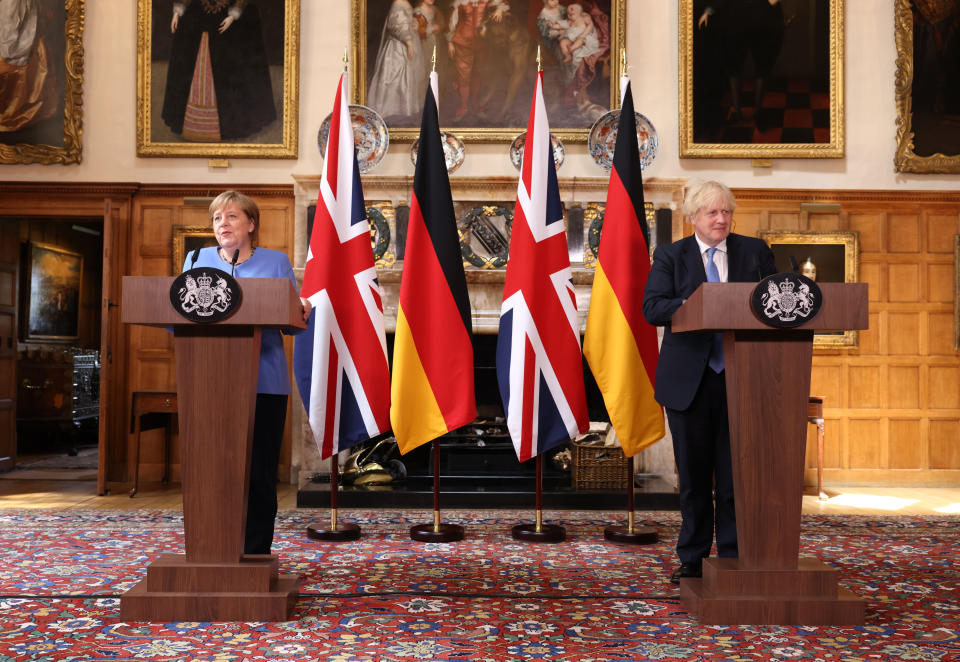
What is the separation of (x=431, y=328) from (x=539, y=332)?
60 cm

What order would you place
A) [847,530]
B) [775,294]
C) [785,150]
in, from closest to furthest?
1. [775,294]
2. [847,530]
3. [785,150]

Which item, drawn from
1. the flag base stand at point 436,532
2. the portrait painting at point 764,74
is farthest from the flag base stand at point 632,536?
the portrait painting at point 764,74

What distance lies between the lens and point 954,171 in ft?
22.9

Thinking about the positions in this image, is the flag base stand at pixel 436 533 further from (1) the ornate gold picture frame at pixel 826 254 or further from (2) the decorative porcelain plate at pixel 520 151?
(1) the ornate gold picture frame at pixel 826 254

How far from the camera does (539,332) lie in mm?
4281

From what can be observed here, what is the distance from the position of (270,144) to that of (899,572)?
5.76m

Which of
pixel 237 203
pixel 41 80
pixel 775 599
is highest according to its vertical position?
pixel 41 80

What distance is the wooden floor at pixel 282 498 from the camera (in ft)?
18.5

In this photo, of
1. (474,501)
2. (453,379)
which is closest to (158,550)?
(453,379)

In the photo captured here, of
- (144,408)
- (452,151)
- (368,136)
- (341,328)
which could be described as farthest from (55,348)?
(341,328)

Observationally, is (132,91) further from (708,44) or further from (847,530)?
(847,530)

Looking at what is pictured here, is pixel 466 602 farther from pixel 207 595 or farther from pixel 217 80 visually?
pixel 217 80

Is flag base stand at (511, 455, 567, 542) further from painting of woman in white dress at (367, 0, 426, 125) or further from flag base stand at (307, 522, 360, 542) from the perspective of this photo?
painting of woman in white dress at (367, 0, 426, 125)

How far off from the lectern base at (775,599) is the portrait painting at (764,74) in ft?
16.1
